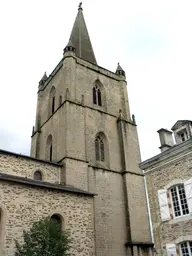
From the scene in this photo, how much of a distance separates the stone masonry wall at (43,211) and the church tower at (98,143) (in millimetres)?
2847

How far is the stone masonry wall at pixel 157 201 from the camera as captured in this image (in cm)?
1045

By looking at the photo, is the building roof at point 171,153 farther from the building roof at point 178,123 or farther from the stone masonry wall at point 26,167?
the stone masonry wall at point 26,167

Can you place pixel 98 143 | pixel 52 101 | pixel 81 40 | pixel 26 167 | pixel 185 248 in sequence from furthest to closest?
pixel 81 40 → pixel 52 101 → pixel 98 143 → pixel 26 167 → pixel 185 248

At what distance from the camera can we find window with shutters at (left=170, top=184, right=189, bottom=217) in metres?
10.6

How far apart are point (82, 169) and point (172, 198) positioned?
323 inches

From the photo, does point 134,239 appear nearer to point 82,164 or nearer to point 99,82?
point 82,164

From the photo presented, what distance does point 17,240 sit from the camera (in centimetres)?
1158

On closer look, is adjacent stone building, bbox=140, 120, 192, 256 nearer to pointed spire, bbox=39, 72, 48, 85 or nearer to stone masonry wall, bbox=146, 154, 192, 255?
stone masonry wall, bbox=146, 154, 192, 255

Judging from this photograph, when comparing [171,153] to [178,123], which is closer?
[171,153]

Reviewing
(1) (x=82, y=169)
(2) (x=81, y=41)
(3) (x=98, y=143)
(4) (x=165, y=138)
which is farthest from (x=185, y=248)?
(2) (x=81, y=41)

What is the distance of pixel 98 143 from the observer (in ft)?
70.7

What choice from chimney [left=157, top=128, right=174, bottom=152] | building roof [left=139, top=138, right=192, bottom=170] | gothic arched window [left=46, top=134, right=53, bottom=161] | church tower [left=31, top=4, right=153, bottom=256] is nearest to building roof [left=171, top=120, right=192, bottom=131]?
chimney [left=157, top=128, right=174, bottom=152]

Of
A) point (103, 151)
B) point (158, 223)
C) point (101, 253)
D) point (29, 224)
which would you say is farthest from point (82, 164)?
point (158, 223)

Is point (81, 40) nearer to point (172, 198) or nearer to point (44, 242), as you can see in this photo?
point (172, 198)
